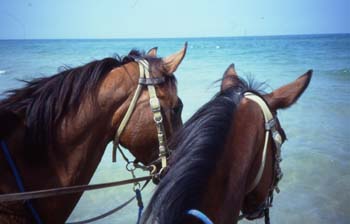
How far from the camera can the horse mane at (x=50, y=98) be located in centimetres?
159

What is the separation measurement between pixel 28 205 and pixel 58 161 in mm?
256

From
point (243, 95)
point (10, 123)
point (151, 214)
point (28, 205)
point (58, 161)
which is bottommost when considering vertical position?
point (28, 205)

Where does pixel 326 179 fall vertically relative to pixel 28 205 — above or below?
below

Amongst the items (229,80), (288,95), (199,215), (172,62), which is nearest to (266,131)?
(288,95)

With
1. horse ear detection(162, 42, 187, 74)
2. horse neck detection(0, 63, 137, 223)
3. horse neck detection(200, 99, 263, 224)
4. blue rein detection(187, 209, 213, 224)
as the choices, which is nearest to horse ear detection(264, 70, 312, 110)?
horse neck detection(200, 99, 263, 224)

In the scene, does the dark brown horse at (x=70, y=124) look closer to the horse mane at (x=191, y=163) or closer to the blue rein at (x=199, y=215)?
the horse mane at (x=191, y=163)

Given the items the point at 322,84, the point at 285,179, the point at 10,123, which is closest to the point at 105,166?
the point at 285,179

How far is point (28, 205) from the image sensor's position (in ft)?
5.15

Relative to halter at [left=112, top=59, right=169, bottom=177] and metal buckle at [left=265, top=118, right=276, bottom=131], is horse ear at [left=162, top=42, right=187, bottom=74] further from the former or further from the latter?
metal buckle at [left=265, top=118, right=276, bottom=131]

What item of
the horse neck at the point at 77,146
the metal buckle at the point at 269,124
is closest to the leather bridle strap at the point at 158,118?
the horse neck at the point at 77,146

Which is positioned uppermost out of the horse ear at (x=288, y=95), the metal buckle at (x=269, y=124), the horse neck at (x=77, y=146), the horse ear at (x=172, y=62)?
the horse ear at (x=172, y=62)

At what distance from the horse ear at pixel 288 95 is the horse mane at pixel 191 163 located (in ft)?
0.65

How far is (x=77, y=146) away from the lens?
5.58 ft

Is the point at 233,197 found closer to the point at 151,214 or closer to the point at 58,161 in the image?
the point at 151,214
